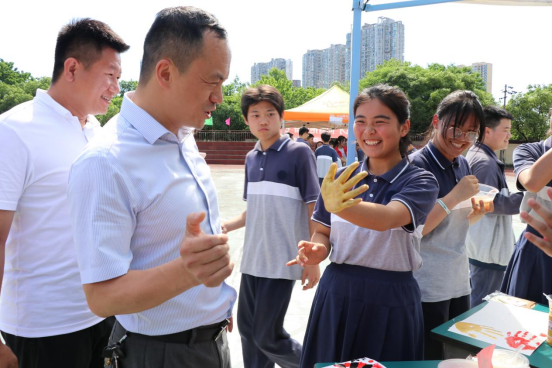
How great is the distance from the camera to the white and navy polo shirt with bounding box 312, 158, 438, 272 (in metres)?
1.62

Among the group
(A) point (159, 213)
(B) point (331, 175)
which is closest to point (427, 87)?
(B) point (331, 175)

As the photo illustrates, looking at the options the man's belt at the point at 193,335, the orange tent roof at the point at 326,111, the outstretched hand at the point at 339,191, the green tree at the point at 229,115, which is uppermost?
the green tree at the point at 229,115

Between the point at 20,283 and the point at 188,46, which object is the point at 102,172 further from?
the point at 20,283

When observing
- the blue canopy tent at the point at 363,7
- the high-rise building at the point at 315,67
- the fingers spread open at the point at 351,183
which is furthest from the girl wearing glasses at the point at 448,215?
the high-rise building at the point at 315,67

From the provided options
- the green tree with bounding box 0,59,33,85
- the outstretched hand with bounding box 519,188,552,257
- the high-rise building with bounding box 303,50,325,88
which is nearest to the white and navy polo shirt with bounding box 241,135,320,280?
the outstretched hand with bounding box 519,188,552,257

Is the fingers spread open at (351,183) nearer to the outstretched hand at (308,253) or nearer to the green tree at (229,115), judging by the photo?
the outstretched hand at (308,253)

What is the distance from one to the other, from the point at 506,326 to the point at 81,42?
2073 millimetres

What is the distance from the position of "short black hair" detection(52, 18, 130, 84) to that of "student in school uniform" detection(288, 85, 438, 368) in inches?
44.8

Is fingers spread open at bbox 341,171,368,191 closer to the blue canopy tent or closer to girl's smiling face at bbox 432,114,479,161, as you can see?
girl's smiling face at bbox 432,114,479,161

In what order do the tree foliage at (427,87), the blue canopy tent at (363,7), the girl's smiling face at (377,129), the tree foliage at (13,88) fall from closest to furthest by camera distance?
1. the girl's smiling face at (377,129)
2. the blue canopy tent at (363,7)
3. the tree foliage at (427,87)
4. the tree foliage at (13,88)

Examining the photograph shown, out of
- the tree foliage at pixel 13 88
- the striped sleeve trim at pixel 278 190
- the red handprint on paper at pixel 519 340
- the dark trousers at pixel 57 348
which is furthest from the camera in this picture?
the tree foliage at pixel 13 88

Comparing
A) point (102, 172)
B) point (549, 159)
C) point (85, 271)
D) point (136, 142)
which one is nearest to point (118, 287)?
point (85, 271)

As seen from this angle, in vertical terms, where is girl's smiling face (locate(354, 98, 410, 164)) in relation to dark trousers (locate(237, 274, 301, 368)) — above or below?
above

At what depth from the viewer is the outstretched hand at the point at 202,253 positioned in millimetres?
900
